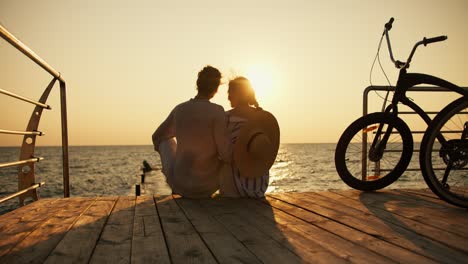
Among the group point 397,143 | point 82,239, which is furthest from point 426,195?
point 82,239

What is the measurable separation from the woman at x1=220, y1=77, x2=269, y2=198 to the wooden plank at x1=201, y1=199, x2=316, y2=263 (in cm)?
63

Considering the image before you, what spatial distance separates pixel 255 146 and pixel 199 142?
518 millimetres

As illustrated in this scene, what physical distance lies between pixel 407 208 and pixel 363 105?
1801 millimetres

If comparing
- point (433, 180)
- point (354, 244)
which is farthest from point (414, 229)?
point (433, 180)

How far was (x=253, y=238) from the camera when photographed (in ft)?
7.04

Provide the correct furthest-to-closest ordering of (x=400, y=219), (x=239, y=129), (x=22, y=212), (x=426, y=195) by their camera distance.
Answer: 1. (x=426, y=195)
2. (x=239, y=129)
3. (x=22, y=212)
4. (x=400, y=219)

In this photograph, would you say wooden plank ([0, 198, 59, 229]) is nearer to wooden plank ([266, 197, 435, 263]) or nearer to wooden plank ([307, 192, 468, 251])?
wooden plank ([266, 197, 435, 263])

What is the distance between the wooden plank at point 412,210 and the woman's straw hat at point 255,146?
2.39 ft

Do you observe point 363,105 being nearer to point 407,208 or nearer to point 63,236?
point 407,208

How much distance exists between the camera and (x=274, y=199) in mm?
3598

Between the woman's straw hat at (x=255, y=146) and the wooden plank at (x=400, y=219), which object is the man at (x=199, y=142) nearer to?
the woman's straw hat at (x=255, y=146)

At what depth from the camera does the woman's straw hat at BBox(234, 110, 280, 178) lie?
3529 mm

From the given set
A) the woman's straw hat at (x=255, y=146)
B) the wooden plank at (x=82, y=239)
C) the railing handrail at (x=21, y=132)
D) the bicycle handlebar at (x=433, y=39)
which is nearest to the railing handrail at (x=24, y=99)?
the railing handrail at (x=21, y=132)

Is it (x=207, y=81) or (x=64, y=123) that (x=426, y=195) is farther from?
(x=64, y=123)
